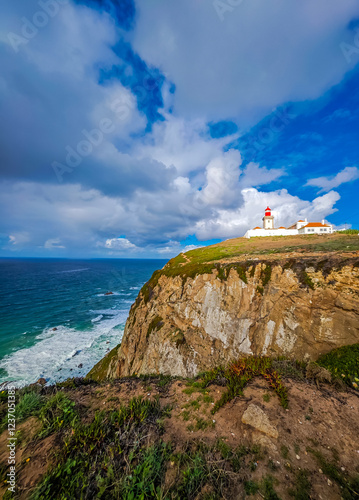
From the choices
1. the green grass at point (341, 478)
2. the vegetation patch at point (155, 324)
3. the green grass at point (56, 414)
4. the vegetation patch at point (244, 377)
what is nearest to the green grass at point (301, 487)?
the green grass at point (341, 478)

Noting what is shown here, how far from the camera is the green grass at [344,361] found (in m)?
9.34

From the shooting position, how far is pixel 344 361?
38.2ft

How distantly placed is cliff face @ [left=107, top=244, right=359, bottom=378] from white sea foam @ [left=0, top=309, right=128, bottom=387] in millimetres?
6868

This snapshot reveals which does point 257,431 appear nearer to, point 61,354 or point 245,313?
point 245,313

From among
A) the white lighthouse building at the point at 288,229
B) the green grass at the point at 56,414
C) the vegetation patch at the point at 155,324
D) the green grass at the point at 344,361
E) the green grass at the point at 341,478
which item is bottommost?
the vegetation patch at the point at 155,324

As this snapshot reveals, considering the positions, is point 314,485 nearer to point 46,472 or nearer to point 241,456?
point 241,456

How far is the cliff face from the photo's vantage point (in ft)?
49.0

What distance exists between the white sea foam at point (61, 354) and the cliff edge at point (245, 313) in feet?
20.1

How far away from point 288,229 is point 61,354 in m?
55.9

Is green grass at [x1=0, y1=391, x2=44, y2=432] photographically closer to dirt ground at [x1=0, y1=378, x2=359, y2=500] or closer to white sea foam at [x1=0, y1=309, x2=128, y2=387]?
dirt ground at [x1=0, y1=378, x2=359, y2=500]

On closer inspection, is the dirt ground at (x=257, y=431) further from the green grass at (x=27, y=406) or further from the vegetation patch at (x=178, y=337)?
the vegetation patch at (x=178, y=337)

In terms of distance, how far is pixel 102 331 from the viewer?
126 feet

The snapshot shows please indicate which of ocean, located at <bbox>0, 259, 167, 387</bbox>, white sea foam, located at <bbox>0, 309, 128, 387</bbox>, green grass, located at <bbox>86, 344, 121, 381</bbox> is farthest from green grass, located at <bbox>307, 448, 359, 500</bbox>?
→ white sea foam, located at <bbox>0, 309, 128, 387</bbox>

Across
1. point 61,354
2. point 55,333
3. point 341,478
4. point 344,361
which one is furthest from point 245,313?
point 55,333
